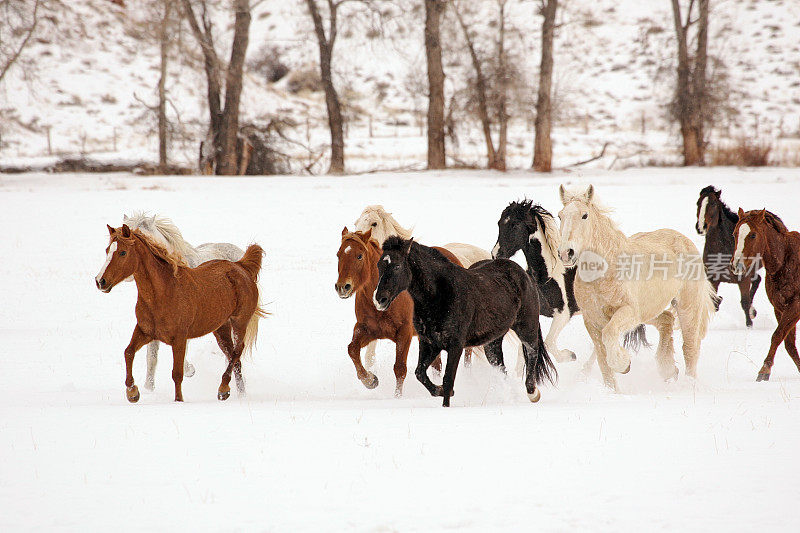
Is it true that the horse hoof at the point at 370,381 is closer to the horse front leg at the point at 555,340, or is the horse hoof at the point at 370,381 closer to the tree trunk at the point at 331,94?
the horse front leg at the point at 555,340

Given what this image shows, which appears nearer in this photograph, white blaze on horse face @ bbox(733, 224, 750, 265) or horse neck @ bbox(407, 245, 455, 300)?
horse neck @ bbox(407, 245, 455, 300)

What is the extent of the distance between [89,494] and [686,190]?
18490mm

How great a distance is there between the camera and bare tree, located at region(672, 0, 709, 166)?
24219mm

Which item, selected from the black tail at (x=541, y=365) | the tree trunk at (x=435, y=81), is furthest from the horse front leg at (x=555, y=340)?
the tree trunk at (x=435, y=81)

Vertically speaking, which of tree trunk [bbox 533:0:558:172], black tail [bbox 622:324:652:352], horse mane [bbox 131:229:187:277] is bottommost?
black tail [bbox 622:324:652:352]

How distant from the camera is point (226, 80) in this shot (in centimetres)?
2380

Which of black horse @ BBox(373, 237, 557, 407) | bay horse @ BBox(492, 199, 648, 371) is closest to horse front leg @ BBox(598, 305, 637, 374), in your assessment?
black horse @ BBox(373, 237, 557, 407)

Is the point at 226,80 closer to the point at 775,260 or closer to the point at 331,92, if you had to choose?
the point at 331,92

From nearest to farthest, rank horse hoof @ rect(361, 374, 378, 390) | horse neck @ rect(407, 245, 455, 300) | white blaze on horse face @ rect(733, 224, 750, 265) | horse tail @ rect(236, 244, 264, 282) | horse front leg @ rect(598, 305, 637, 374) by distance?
horse neck @ rect(407, 245, 455, 300), horse front leg @ rect(598, 305, 637, 374), horse hoof @ rect(361, 374, 378, 390), white blaze on horse face @ rect(733, 224, 750, 265), horse tail @ rect(236, 244, 264, 282)

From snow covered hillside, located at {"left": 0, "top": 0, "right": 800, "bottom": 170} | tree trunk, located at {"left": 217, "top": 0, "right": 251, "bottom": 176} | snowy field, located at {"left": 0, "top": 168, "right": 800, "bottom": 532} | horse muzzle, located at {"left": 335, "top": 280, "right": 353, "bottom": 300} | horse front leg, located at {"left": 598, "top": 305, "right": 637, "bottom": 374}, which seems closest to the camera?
snowy field, located at {"left": 0, "top": 168, "right": 800, "bottom": 532}

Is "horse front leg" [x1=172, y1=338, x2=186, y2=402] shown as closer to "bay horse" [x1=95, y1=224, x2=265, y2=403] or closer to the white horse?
"bay horse" [x1=95, y1=224, x2=265, y2=403]

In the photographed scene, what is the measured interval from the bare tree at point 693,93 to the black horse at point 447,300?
20.1 metres

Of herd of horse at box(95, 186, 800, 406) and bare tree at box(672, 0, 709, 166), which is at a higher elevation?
bare tree at box(672, 0, 709, 166)

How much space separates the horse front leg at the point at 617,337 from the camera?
20.7 ft
